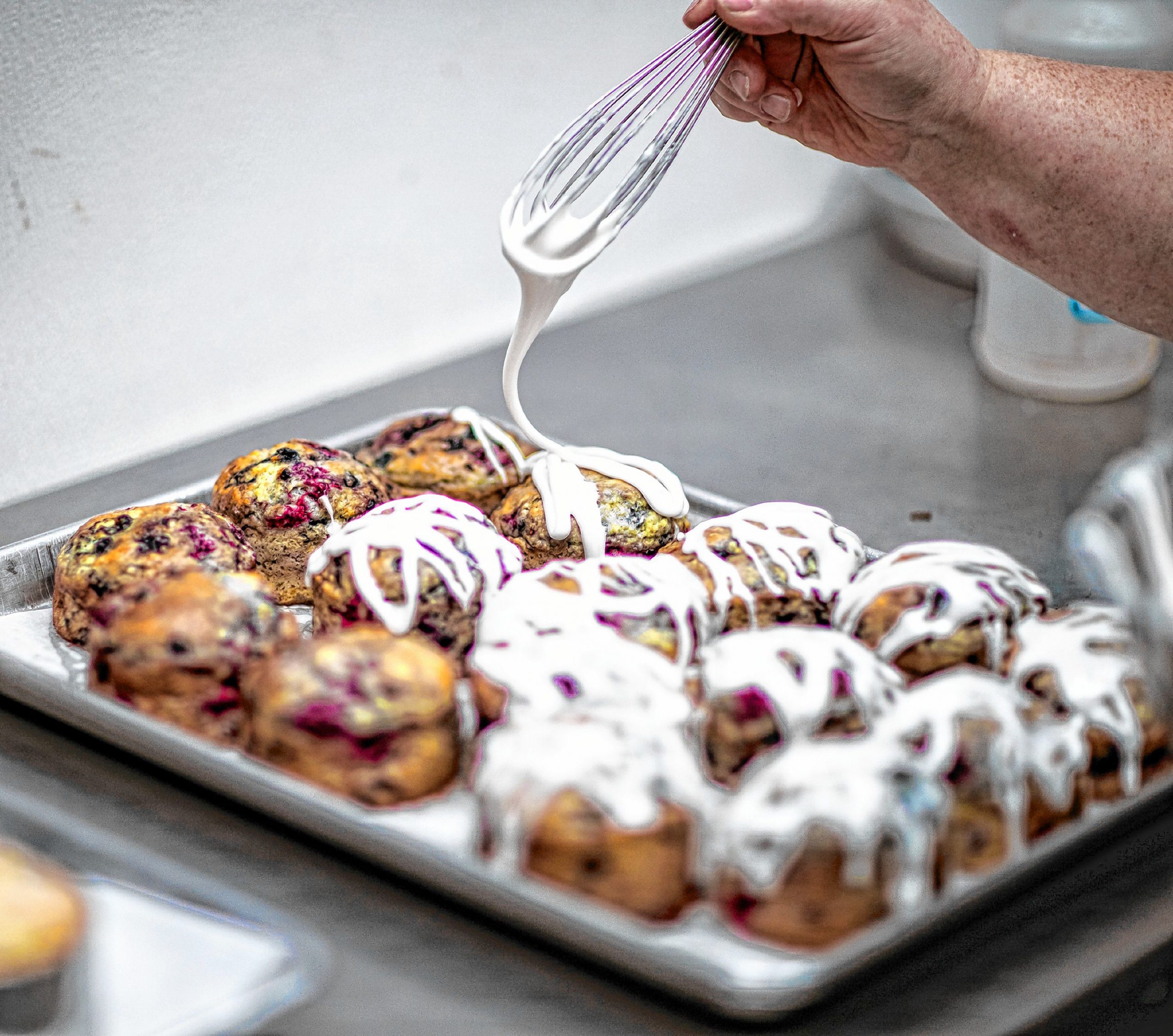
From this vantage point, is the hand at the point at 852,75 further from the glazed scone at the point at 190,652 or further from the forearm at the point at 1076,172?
the glazed scone at the point at 190,652

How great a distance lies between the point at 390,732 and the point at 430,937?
0.37 ft

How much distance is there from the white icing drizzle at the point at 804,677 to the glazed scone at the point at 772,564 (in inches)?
4.5

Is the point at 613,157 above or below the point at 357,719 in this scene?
above

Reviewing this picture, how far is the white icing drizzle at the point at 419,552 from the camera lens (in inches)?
36.9

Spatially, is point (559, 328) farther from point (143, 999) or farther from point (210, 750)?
point (143, 999)

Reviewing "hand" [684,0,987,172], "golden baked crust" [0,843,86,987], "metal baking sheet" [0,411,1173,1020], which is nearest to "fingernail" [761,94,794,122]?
"hand" [684,0,987,172]

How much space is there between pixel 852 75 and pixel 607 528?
51 cm

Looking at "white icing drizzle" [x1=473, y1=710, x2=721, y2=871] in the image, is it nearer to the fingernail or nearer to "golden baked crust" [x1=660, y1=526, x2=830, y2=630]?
"golden baked crust" [x1=660, y1=526, x2=830, y2=630]

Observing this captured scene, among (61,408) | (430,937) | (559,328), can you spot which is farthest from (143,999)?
(559,328)

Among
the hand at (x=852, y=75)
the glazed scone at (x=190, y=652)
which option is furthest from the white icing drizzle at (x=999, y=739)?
the hand at (x=852, y=75)

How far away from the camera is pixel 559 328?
72.1 inches

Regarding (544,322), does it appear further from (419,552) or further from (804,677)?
(804,677)

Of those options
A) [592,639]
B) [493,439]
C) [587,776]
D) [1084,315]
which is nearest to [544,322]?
[493,439]

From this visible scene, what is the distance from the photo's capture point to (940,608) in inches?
34.6
